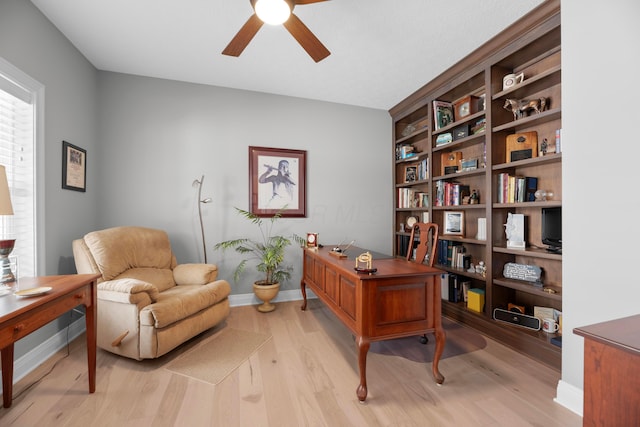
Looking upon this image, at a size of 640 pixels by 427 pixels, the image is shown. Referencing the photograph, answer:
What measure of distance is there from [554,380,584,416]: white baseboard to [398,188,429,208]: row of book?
2.19 metres

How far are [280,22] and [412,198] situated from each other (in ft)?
8.97

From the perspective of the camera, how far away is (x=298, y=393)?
1701 mm

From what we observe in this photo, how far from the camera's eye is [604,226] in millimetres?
1453

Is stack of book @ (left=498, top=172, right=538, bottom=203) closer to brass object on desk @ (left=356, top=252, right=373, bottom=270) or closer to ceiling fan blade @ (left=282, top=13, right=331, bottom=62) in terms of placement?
brass object on desk @ (left=356, top=252, right=373, bottom=270)

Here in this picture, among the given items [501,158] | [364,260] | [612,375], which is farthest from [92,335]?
[501,158]

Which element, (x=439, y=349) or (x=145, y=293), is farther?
(x=145, y=293)

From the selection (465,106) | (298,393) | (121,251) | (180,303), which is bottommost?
(298,393)

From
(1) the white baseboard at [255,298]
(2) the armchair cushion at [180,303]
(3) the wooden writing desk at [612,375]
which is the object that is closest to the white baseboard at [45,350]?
(2) the armchair cushion at [180,303]

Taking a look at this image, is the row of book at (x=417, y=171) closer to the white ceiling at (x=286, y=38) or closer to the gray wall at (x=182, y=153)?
the gray wall at (x=182, y=153)

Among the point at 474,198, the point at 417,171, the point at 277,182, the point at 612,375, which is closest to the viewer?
the point at 612,375

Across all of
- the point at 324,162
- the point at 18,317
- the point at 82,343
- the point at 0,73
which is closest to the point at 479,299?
the point at 324,162

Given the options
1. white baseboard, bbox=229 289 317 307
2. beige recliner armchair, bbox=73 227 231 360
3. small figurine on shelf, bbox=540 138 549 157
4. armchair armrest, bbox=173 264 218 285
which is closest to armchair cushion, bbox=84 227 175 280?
beige recliner armchair, bbox=73 227 231 360

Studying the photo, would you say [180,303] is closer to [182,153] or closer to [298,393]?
[298,393]

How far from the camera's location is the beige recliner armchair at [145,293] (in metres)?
1.94
